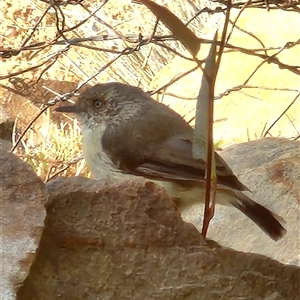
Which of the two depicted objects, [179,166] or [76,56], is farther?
[76,56]

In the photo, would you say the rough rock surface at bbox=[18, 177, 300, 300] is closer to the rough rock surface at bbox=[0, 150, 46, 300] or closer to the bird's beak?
the rough rock surface at bbox=[0, 150, 46, 300]

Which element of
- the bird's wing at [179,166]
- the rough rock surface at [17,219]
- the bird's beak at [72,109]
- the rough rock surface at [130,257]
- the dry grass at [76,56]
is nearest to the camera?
the rough rock surface at [17,219]

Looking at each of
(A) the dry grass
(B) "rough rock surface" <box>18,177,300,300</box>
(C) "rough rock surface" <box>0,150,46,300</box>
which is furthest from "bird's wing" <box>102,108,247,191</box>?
(A) the dry grass

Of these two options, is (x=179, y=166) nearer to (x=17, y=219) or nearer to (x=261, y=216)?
(x=261, y=216)

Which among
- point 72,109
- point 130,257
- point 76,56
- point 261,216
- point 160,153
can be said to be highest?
point 76,56

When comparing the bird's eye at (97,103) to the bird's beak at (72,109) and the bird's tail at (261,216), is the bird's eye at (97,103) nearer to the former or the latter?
the bird's beak at (72,109)

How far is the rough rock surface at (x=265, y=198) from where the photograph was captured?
1.94 meters

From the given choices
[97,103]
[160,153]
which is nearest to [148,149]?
[160,153]

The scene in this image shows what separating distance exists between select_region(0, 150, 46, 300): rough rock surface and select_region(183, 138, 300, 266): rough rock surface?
822 mm

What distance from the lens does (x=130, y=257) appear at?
1223 millimetres

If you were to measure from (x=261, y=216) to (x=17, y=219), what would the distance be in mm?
918

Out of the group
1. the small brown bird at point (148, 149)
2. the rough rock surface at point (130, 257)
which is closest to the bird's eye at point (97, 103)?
the small brown bird at point (148, 149)

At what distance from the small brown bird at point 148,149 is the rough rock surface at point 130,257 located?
0.62m

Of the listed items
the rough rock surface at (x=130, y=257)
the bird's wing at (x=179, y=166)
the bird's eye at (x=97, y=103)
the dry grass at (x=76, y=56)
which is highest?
the dry grass at (x=76, y=56)
